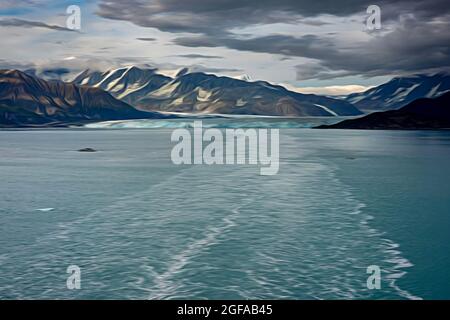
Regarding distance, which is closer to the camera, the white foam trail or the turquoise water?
the white foam trail

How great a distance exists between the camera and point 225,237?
808 inches

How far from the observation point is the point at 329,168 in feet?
154

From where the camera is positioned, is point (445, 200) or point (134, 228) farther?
point (445, 200)

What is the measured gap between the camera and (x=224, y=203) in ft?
93.2

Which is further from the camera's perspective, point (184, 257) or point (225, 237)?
point (225, 237)

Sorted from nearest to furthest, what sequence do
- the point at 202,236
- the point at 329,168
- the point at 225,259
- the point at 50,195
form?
the point at 225,259 < the point at 202,236 < the point at 50,195 < the point at 329,168

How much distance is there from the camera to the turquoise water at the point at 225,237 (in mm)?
14734

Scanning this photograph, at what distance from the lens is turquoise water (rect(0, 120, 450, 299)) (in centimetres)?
1473

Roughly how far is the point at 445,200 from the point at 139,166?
102 ft

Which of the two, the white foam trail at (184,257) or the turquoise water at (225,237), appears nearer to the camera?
the white foam trail at (184,257)
